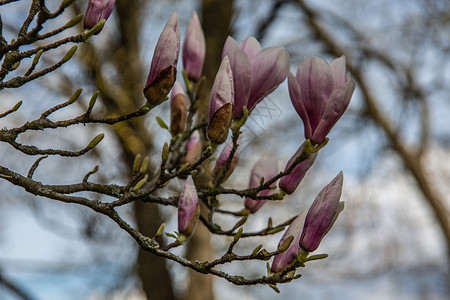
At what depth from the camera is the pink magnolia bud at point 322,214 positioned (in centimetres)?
70

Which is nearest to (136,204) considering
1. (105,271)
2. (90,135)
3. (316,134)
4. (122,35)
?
(90,135)

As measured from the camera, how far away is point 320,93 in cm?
72

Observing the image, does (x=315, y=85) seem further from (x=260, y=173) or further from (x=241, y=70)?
(x=260, y=173)

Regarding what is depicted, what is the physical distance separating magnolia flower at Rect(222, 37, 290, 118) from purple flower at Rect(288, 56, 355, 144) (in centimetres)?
2

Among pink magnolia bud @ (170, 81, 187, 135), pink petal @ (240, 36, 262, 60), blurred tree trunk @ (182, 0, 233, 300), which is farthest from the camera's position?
blurred tree trunk @ (182, 0, 233, 300)


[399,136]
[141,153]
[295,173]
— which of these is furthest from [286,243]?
[399,136]

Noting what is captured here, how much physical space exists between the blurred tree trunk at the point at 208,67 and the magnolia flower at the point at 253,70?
183 centimetres

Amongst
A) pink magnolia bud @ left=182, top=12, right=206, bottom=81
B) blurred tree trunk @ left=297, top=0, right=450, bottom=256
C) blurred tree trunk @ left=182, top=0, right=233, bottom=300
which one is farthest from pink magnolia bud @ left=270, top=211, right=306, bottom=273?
blurred tree trunk @ left=297, top=0, right=450, bottom=256

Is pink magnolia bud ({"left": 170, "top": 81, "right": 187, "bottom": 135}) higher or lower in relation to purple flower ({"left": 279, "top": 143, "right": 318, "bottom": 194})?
higher

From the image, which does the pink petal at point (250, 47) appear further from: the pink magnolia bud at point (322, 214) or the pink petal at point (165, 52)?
the pink magnolia bud at point (322, 214)

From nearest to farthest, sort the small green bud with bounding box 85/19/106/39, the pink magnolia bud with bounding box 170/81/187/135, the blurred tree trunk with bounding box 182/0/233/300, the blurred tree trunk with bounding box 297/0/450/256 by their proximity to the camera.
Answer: the small green bud with bounding box 85/19/106/39, the pink magnolia bud with bounding box 170/81/187/135, the blurred tree trunk with bounding box 182/0/233/300, the blurred tree trunk with bounding box 297/0/450/256

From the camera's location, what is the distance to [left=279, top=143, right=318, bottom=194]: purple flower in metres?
0.80

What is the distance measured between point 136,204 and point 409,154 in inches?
109

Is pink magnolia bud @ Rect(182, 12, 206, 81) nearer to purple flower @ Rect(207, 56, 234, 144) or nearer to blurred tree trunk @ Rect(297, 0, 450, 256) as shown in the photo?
purple flower @ Rect(207, 56, 234, 144)
